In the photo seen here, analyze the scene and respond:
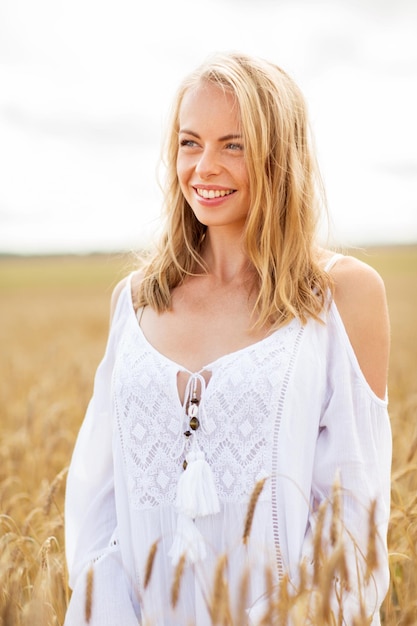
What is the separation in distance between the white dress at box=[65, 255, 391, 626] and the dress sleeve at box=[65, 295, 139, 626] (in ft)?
0.04

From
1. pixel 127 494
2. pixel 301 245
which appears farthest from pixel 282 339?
pixel 127 494

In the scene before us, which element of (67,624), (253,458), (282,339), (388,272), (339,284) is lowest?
(388,272)

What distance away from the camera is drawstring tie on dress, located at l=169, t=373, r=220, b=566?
5.90 ft

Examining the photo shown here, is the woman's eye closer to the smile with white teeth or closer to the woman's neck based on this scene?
the smile with white teeth

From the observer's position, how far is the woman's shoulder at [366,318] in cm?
189

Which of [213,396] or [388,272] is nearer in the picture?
[213,396]

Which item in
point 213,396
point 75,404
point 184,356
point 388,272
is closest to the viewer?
point 213,396

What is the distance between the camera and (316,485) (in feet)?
6.33

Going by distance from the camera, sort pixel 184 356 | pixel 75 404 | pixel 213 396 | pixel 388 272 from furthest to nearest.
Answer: pixel 388 272 → pixel 75 404 → pixel 184 356 → pixel 213 396

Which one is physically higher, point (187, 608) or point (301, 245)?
point (301, 245)

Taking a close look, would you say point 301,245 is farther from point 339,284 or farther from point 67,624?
point 67,624

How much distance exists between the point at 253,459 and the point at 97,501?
585 millimetres

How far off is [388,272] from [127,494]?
3966cm

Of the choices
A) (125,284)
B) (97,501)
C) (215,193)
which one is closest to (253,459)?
(97,501)
